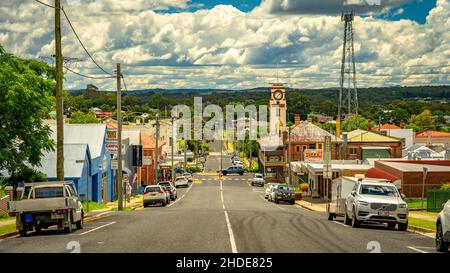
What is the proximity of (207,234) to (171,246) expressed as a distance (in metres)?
4.26

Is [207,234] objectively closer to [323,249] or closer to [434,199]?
[323,249]

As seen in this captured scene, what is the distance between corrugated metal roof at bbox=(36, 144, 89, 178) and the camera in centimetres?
5294

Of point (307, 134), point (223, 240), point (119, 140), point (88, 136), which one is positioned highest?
point (307, 134)

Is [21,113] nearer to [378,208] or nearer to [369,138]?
[378,208]

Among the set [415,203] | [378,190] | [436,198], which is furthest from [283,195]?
[378,190]

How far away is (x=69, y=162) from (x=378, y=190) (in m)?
29.6

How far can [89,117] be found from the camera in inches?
5487

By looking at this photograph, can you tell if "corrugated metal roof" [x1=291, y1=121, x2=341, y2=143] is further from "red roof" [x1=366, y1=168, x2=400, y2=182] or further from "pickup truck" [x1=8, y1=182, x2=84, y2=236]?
"pickup truck" [x1=8, y1=182, x2=84, y2=236]

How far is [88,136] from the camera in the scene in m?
62.1

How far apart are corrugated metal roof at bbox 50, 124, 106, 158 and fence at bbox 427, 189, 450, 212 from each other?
28022mm

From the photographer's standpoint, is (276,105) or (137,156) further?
(276,105)
